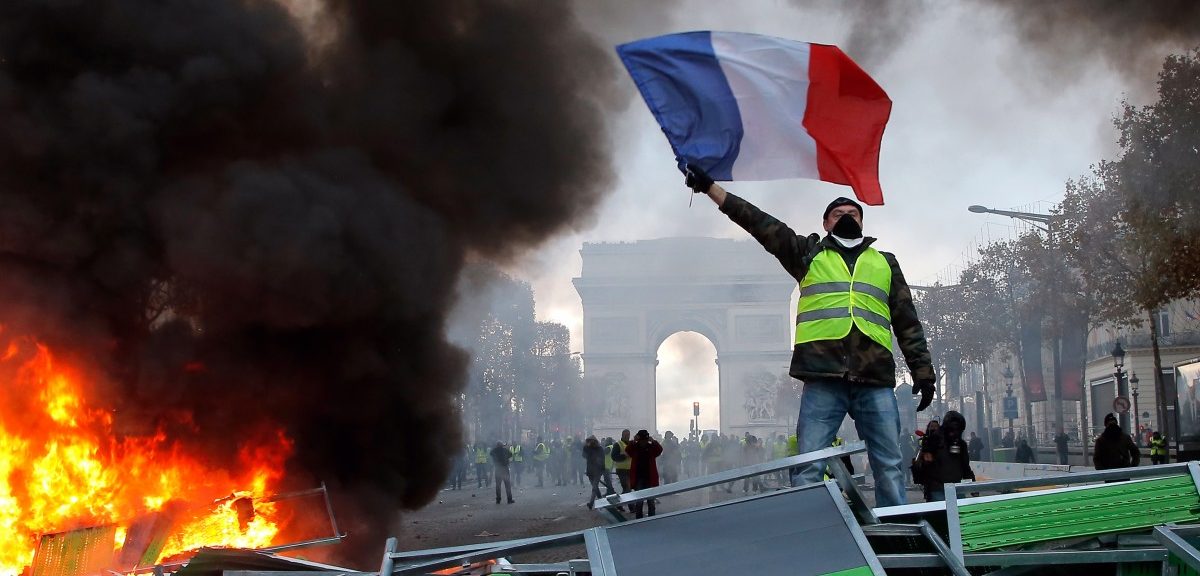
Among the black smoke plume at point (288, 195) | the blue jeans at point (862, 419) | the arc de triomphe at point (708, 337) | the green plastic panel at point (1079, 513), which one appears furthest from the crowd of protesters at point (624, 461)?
the arc de triomphe at point (708, 337)

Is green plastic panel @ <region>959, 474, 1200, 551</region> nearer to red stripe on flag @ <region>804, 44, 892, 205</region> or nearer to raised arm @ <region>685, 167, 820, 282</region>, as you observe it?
raised arm @ <region>685, 167, 820, 282</region>

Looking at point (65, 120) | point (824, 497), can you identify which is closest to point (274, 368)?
point (65, 120)

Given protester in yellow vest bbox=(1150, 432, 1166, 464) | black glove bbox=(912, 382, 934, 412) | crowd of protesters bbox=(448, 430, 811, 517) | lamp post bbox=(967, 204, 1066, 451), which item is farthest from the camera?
lamp post bbox=(967, 204, 1066, 451)

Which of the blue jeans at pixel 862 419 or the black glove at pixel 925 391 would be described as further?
the blue jeans at pixel 862 419

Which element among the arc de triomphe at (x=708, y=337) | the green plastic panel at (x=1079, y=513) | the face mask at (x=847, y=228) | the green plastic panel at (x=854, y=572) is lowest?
the green plastic panel at (x=854, y=572)

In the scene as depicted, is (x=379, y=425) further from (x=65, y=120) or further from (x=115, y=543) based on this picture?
(x=65, y=120)

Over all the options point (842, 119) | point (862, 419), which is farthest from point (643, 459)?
point (862, 419)

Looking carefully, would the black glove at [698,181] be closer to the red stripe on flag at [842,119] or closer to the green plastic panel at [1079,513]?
the red stripe on flag at [842,119]

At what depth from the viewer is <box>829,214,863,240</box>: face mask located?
4.87 meters

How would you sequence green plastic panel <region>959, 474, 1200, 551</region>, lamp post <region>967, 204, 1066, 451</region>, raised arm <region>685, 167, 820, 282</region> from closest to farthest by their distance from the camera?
green plastic panel <region>959, 474, 1200, 551</region> < raised arm <region>685, 167, 820, 282</region> < lamp post <region>967, 204, 1066, 451</region>

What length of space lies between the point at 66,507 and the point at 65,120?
10.6 ft

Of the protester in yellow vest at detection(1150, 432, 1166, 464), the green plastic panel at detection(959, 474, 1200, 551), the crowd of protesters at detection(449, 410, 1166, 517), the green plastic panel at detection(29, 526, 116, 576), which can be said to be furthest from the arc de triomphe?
the green plastic panel at detection(959, 474, 1200, 551)

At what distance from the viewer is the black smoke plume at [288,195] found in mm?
9352

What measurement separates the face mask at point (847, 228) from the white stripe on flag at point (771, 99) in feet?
2.40
